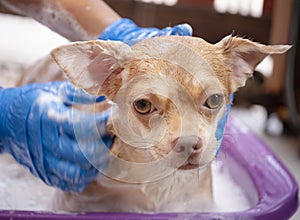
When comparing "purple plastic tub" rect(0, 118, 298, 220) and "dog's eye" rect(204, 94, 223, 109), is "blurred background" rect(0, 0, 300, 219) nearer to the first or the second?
"purple plastic tub" rect(0, 118, 298, 220)

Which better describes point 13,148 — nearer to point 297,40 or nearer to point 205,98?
point 205,98

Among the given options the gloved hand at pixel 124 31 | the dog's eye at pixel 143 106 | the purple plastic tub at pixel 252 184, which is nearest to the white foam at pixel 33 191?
the purple plastic tub at pixel 252 184

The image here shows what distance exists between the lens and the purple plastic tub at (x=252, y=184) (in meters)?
0.58

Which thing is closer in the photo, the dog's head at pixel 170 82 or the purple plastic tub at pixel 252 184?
the dog's head at pixel 170 82

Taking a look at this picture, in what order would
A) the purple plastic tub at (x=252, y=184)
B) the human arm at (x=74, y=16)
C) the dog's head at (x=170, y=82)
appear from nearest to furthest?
1. the dog's head at (x=170, y=82)
2. the purple plastic tub at (x=252, y=184)
3. the human arm at (x=74, y=16)

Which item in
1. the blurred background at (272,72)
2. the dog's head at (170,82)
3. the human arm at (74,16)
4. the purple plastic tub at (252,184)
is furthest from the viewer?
the blurred background at (272,72)

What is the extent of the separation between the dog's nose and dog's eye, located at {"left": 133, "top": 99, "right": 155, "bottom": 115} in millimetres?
29

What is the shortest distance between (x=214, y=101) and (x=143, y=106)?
5 centimetres

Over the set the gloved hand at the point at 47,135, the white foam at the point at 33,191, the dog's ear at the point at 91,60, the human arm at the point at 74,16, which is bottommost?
the white foam at the point at 33,191

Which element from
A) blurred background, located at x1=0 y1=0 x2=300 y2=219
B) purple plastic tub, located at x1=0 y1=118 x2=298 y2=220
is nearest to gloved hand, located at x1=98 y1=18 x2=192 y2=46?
purple plastic tub, located at x1=0 y1=118 x2=298 y2=220

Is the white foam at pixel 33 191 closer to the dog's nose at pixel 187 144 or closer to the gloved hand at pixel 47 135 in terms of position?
the gloved hand at pixel 47 135

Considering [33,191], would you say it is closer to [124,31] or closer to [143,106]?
[124,31]

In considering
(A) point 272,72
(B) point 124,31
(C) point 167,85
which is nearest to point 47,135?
(B) point 124,31

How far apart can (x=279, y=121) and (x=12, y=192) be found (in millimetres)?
1166
